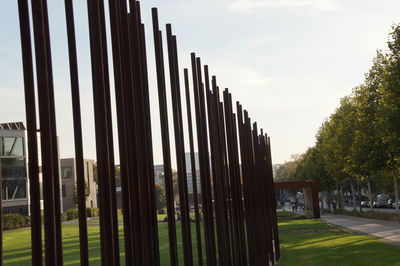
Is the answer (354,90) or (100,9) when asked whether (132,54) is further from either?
(354,90)

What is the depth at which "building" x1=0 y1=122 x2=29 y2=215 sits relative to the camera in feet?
168

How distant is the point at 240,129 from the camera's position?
1094cm

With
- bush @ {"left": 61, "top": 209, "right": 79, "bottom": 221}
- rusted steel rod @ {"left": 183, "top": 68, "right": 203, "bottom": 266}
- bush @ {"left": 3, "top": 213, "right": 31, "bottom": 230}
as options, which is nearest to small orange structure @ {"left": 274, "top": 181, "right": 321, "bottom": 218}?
bush @ {"left": 3, "top": 213, "right": 31, "bottom": 230}

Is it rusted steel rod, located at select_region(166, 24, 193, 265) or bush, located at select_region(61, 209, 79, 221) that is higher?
rusted steel rod, located at select_region(166, 24, 193, 265)

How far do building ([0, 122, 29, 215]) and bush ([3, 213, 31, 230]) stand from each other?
12.4ft

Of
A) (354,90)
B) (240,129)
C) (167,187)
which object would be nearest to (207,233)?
(167,187)

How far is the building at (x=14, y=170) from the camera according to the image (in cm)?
5135

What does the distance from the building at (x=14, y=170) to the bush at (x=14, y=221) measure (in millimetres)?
3771

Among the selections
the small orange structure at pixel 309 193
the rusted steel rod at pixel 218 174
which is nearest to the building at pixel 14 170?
the small orange structure at pixel 309 193

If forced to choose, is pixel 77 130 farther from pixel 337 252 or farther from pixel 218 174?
pixel 337 252

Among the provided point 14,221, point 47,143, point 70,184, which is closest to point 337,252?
point 47,143

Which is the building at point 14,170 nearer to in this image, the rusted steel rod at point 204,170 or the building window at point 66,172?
the building window at point 66,172

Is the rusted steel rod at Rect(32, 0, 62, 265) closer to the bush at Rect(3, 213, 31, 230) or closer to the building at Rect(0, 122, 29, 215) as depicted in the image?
the bush at Rect(3, 213, 31, 230)

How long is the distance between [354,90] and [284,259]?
2355 centimetres
